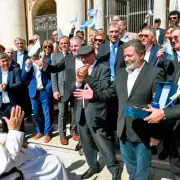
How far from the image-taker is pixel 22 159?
250cm

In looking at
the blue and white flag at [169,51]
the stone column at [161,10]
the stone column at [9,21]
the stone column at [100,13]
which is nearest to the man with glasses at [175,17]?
the blue and white flag at [169,51]

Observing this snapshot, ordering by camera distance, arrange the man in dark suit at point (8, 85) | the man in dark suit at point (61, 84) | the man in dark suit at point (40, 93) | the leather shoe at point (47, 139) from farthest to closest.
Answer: the leather shoe at point (47, 139), the man in dark suit at point (40, 93), the man in dark suit at point (8, 85), the man in dark suit at point (61, 84)

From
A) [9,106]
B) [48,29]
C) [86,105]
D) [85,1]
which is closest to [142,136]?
[86,105]

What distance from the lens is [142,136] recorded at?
2.49 meters

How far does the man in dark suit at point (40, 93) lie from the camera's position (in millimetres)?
4262

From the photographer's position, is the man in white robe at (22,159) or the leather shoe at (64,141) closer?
the man in white robe at (22,159)

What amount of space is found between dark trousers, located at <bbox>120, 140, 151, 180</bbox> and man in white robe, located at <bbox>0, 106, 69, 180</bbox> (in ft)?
2.28

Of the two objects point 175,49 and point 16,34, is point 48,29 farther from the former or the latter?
point 175,49

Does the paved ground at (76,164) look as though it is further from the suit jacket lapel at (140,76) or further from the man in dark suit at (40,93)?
the suit jacket lapel at (140,76)

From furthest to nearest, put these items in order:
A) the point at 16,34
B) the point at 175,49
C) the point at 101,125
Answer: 1. the point at 16,34
2. the point at 101,125
3. the point at 175,49

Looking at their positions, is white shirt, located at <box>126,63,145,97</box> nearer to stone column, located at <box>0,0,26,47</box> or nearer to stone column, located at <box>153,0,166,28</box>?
stone column, located at <box>153,0,166,28</box>

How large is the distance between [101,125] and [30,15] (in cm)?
1240

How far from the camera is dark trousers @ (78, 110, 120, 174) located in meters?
3.03

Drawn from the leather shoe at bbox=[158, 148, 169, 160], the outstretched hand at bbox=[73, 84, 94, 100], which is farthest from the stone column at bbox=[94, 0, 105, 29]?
the outstretched hand at bbox=[73, 84, 94, 100]
